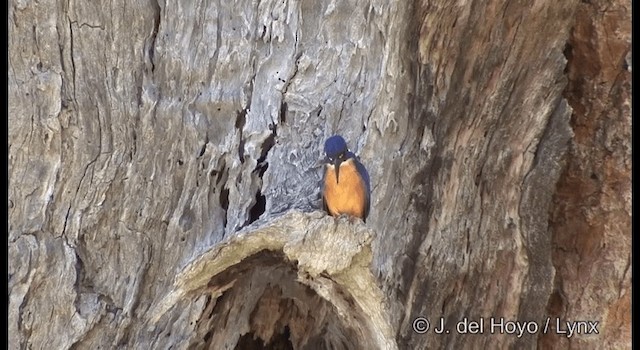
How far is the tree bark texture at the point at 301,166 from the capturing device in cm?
323

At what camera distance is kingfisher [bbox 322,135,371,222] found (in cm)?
326

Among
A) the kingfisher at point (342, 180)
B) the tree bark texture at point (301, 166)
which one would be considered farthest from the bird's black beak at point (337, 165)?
the tree bark texture at point (301, 166)

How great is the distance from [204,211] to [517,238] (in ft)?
5.04

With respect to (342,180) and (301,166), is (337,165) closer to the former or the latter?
(342,180)

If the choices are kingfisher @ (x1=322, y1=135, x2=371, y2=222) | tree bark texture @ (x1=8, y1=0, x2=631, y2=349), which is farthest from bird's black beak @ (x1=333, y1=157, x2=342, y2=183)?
tree bark texture @ (x1=8, y1=0, x2=631, y2=349)

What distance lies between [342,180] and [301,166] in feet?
0.66

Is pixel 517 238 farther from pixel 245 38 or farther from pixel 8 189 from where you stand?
pixel 8 189

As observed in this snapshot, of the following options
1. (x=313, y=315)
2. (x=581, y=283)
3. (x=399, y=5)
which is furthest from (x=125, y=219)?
(x=581, y=283)

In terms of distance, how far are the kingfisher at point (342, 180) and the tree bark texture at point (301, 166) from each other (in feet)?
0.24

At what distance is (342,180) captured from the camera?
3.27 metres

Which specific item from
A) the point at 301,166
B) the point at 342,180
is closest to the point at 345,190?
the point at 342,180

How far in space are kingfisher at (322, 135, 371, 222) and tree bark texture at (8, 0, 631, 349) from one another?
0.07 m

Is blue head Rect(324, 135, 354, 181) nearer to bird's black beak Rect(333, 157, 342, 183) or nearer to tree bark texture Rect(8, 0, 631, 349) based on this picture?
bird's black beak Rect(333, 157, 342, 183)

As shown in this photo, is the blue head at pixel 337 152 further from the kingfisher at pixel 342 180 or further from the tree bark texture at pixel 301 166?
the tree bark texture at pixel 301 166
